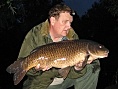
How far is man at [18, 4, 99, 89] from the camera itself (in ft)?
15.1

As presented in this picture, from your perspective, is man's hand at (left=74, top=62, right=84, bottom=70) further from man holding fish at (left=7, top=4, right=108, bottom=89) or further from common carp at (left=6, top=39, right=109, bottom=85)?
common carp at (left=6, top=39, right=109, bottom=85)

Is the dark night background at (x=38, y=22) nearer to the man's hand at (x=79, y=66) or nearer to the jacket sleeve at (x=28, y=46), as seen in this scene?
the jacket sleeve at (x=28, y=46)

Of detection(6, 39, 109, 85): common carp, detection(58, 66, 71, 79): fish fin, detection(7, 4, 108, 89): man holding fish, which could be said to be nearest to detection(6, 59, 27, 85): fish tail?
detection(6, 39, 109, 85): common carp

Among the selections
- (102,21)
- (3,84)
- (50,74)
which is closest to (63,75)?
(50,74)

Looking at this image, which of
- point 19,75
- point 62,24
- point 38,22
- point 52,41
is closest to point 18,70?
point 19,75

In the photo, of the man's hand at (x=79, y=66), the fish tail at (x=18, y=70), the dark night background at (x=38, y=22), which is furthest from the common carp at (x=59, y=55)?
the dark night background at (x=38, y=22)

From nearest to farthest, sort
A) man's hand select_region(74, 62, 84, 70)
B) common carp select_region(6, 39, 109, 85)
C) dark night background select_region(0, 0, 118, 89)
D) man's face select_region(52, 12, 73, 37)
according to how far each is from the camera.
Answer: common carp select_region(6, 39, 109, 85) → man's hand select_region(74, 62, 84, 70) → man's face select_region(52, 12, 73, 37) → dark night background select_region(0, 0, 118, 89)

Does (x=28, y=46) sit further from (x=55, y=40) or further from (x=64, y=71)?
(x=64, y=71)

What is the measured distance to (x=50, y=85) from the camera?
5.00 m

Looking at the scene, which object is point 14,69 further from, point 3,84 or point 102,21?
point 102,21

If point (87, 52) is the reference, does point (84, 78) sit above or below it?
below

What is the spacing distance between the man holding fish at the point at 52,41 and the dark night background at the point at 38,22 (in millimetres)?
795

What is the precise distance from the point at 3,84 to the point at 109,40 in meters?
Result: 19.8

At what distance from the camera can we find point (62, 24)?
456cm
